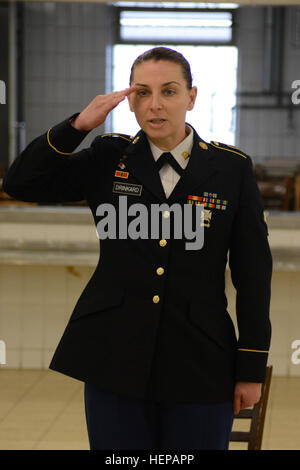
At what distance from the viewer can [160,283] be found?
4.17 feet

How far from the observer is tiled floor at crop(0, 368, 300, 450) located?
311cm

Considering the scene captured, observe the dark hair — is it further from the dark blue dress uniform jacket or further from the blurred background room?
the blurred background room

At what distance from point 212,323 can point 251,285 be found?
102 millimetres

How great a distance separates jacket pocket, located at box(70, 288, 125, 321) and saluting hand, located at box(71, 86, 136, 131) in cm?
31

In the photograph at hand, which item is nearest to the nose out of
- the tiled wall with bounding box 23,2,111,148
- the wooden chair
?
the wooden chair

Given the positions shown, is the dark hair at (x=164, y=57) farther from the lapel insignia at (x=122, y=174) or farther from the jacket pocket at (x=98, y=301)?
the jacket pocket at (x=98, y=301)

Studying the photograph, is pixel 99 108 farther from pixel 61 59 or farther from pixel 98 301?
pixel 61 59

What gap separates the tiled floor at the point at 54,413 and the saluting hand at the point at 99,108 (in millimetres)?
2086

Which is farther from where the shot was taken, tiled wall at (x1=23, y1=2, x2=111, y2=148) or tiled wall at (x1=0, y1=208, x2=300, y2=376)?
tiled wall at (x1=23, y1=2, x2=111, y2=148)

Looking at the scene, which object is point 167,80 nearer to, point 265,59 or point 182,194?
point 182,194

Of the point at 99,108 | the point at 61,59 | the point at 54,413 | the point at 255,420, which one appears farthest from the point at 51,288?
the point at 61,59

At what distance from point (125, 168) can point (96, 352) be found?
355 mm

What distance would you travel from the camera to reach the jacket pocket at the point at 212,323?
1269mm
